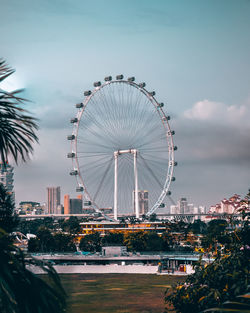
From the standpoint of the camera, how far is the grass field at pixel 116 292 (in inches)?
2180

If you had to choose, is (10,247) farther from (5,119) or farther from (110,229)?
(110,229)

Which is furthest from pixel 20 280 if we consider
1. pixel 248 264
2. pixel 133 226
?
pixel 133 226

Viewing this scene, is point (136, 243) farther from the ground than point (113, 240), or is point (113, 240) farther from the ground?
point (113, 240)

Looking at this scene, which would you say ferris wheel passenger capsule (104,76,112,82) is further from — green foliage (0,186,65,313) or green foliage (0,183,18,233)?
green foliage (0,186,65,313)

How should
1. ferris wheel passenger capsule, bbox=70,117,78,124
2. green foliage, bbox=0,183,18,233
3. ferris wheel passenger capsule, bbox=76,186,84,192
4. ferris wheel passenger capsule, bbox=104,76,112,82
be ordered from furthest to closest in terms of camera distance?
Answer: ferris wheel passenger capsule, bbox=76,186,84,192, ferris wheel passenger capsule, bbox=104,76,112,82, ferris wheel passenger capsule, bbox=70,117,78,124, green foliage, bbox=0,183,18,233

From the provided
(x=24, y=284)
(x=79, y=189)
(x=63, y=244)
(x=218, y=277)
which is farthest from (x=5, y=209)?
(x=63, y=244)

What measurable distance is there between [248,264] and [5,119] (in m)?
12.9

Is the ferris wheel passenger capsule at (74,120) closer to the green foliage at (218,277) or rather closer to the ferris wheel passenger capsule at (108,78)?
the ferris wheel passenger capsule at (108,78)

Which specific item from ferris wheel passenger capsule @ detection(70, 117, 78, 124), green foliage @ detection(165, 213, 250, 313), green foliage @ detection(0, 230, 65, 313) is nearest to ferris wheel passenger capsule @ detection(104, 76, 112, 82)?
ferris wheel passenger capsule @ detection(70, 117, 78, 124)

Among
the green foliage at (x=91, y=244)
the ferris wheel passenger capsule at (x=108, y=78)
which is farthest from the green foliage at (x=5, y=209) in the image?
the green foliage at (x=91, y=244)

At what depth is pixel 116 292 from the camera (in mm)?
66312

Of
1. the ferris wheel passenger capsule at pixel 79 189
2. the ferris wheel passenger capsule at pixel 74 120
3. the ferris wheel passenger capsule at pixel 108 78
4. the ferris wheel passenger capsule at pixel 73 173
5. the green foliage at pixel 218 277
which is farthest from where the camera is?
the ferris wheel passenger capsule at pixel 79 189

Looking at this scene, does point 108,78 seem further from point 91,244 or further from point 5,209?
point 5,209

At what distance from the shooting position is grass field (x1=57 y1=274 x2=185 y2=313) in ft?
182
